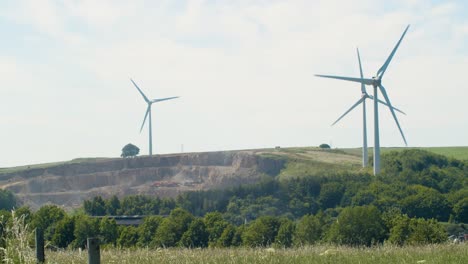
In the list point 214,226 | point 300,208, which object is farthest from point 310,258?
point 300,208

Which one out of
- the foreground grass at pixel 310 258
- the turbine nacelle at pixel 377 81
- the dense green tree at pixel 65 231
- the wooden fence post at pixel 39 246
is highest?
the turbine nacelle at pixel 377 81

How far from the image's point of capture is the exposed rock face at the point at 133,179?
178750mm

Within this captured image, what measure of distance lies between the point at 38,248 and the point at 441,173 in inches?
6311

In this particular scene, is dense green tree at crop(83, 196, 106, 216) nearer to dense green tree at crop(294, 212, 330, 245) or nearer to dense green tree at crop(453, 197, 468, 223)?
dense green tree at crop(453, 197, 468, 223)

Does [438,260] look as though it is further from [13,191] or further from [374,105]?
[13,191]

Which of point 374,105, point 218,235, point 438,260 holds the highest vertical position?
point 374,105

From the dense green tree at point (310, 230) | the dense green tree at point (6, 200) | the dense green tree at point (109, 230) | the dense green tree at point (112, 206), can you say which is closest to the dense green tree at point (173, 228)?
the dense green tree at point (109, 230)

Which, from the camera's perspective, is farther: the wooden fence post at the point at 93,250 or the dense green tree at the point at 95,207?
the dense green tree at the point at 95,207

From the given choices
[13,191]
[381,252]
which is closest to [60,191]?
[13,191]

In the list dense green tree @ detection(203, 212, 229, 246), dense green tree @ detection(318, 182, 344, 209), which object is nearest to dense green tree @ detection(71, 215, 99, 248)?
dense green tree @ detection(203, 212, 229, 246)

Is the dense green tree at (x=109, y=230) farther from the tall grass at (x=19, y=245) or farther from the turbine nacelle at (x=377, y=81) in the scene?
the tall grass at (x=19, y=245)

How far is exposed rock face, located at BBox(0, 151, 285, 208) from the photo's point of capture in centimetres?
17875

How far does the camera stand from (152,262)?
1738 centimetres

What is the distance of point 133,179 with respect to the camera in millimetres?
195875
